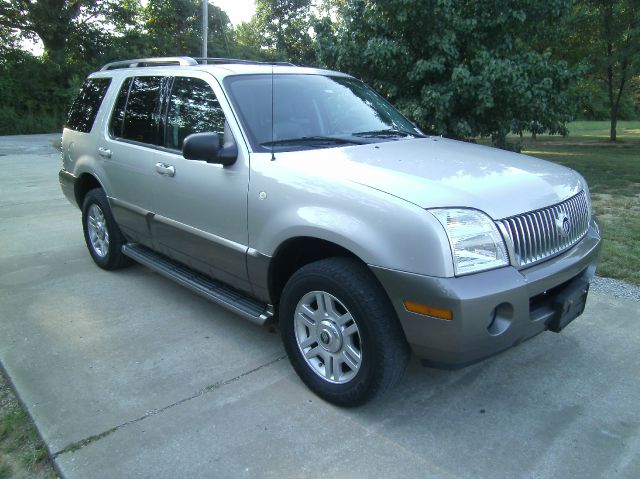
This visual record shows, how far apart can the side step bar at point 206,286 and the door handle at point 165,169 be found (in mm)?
771

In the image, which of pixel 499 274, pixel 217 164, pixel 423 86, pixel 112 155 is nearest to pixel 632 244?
pixel 423 86

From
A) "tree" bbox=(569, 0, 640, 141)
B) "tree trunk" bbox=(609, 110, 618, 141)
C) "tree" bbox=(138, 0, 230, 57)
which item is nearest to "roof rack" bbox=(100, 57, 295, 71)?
"tree" bbox=(569, 0, 640, 141)

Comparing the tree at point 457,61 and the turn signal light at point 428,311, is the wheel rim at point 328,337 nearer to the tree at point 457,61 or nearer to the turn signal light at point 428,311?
the turn signal light at point 428,311

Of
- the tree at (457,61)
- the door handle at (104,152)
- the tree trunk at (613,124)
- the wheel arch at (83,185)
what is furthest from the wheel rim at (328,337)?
the tree trunk at (613,124)

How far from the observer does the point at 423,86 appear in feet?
25.3

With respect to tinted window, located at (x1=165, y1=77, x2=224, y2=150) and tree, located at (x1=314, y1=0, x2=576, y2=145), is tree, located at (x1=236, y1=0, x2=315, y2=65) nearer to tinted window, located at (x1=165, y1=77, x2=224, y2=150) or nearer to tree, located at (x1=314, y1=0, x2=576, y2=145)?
tree, located at (x1=314, y1=0, x2=576, y2=145)

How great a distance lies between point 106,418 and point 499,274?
213cm

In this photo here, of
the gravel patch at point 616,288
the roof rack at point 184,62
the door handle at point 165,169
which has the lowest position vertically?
the gravel patch at point 616,288

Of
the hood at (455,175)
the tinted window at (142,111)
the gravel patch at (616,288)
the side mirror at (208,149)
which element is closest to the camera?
the hood at (455,175)

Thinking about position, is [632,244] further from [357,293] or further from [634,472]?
[357,293]

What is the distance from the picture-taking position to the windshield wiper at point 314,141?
127 inches

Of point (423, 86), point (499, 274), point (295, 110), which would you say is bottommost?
point (499, 274)

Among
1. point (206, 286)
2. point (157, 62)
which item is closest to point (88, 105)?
point (157, 62)

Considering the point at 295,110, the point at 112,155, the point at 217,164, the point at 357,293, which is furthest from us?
the point at 112,155
